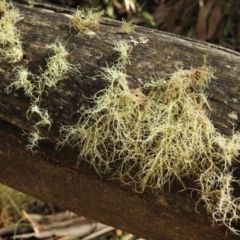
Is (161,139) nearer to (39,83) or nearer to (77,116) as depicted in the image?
(77,116)

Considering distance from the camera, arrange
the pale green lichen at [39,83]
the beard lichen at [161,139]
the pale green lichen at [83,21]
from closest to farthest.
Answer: the beard lichen at [161,139]
the pale green lichen at [39,83]
the pale green lichen at [83,21]

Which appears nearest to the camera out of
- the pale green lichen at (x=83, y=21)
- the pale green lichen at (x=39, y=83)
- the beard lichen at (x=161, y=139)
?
the beard lichen at (x=161, y=139)

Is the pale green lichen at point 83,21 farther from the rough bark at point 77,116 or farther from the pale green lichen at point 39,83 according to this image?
the pale green lichen at point 39,83

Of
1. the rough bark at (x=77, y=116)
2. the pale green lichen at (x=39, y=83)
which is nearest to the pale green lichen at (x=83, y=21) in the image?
the rough bark at (x=77, y=116)

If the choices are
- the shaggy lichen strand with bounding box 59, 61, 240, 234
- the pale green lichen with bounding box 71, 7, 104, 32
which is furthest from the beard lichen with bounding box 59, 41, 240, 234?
the pale green lichen with bounding box 71, 7, 104, 32

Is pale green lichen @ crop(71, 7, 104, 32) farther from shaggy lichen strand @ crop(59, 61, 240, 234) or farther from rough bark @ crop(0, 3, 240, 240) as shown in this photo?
shaggy lichen strand @ crop(59, 61, 240, 234)

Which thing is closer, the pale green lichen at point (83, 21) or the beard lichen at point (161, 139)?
the beard lichen at point (161, 139)

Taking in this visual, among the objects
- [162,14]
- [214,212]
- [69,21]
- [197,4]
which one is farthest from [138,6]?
[214,212]
